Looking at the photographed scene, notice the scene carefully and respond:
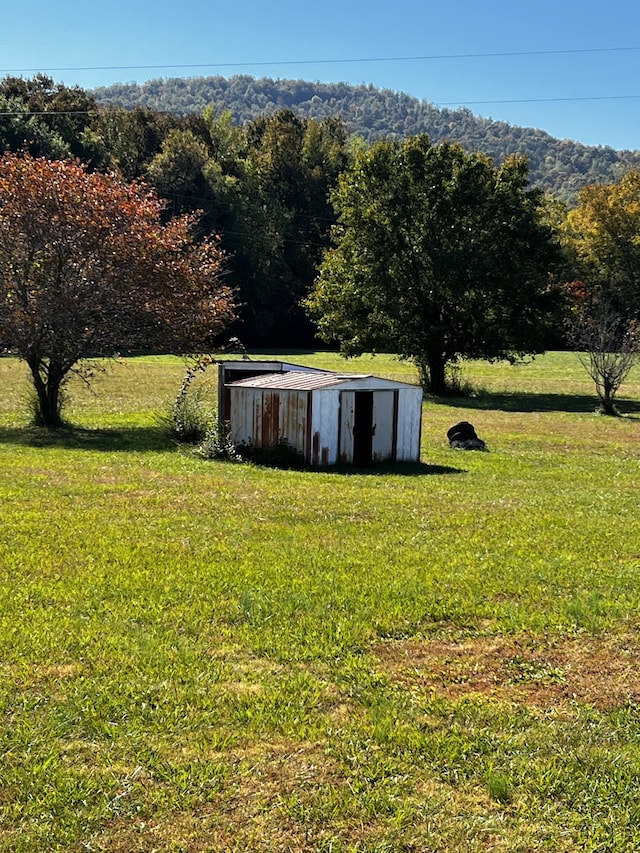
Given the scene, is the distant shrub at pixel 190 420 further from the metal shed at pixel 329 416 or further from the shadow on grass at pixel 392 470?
the shadow on grass at pixel 392 470

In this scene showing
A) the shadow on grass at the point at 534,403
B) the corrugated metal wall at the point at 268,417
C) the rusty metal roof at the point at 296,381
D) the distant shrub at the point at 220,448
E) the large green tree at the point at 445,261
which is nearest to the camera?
the corrugated metal wall at the point at 268,417

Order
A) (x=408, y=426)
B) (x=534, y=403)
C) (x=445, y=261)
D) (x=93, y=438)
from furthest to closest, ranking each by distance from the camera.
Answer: (x=445, y=261) < (x=534, y=403) < (x=93, y=438) < (x=408, y=426)

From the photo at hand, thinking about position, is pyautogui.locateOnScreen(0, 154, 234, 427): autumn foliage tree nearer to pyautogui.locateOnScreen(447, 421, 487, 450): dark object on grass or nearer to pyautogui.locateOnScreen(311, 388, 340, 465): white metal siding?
pyautogui.locateOnScreen(311, 388, 340, 465): white metal siding

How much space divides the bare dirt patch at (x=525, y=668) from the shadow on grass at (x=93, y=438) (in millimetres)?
12352

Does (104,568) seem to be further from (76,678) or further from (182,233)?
(182,233)

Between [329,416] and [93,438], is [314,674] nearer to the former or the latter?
[329,416]

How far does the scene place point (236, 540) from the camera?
9.16 meters

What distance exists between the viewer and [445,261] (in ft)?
120

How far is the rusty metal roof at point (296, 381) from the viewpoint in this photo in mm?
16500

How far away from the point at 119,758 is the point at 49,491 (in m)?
8.02

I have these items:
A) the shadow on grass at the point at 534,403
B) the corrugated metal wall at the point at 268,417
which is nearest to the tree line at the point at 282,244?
the shadow on grass at the point at 534,403

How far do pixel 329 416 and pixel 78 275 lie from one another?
7948 mm

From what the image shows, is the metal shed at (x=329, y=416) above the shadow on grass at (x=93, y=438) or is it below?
above

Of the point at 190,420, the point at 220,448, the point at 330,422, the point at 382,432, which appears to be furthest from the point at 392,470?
the point at 190,420
